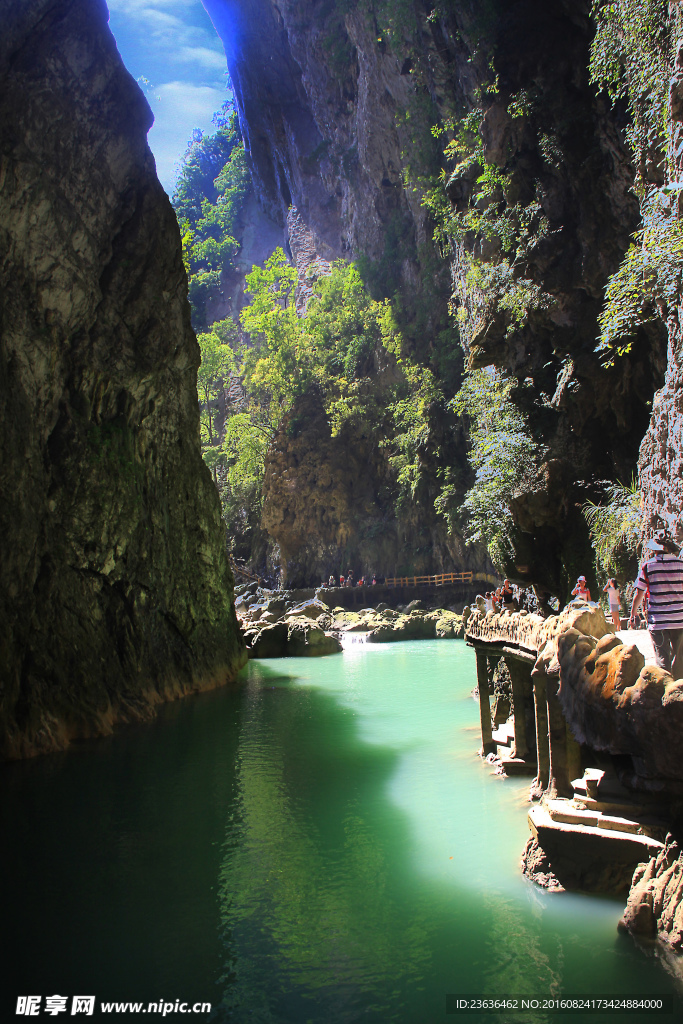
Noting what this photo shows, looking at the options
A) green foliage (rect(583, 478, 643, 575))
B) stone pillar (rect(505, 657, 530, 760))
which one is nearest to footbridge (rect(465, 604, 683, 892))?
stone pillar (rect(505, 657, 530, 760))

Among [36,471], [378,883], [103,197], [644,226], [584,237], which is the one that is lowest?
[378,883]

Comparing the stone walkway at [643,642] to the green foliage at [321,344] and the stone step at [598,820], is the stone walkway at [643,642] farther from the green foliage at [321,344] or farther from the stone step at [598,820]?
the green foliage at [321,344]

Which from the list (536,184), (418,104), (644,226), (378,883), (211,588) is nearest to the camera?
(378,883)

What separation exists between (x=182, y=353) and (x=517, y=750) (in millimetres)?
15316

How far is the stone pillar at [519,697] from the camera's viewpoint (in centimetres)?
1238

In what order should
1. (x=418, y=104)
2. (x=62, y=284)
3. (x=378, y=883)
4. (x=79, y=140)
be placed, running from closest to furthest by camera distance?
(x=378, y=883), (x=62, y=284), (x=79, y=140), (x=418, y=104)

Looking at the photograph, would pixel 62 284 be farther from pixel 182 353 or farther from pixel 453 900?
pixel 453 900

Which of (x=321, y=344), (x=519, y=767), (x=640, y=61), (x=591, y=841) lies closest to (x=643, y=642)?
(x=591, y=841)

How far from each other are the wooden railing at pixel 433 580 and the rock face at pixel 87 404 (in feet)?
61.8

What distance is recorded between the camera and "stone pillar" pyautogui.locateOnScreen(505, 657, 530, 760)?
40.6 feet

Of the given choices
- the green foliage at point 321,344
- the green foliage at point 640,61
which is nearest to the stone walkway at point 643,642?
the green foliage at point 640,61

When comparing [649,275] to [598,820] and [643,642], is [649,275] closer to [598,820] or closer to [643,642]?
[643,642]

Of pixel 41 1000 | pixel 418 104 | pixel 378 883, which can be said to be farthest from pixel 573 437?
pixel 418 104

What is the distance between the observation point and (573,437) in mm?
18547
